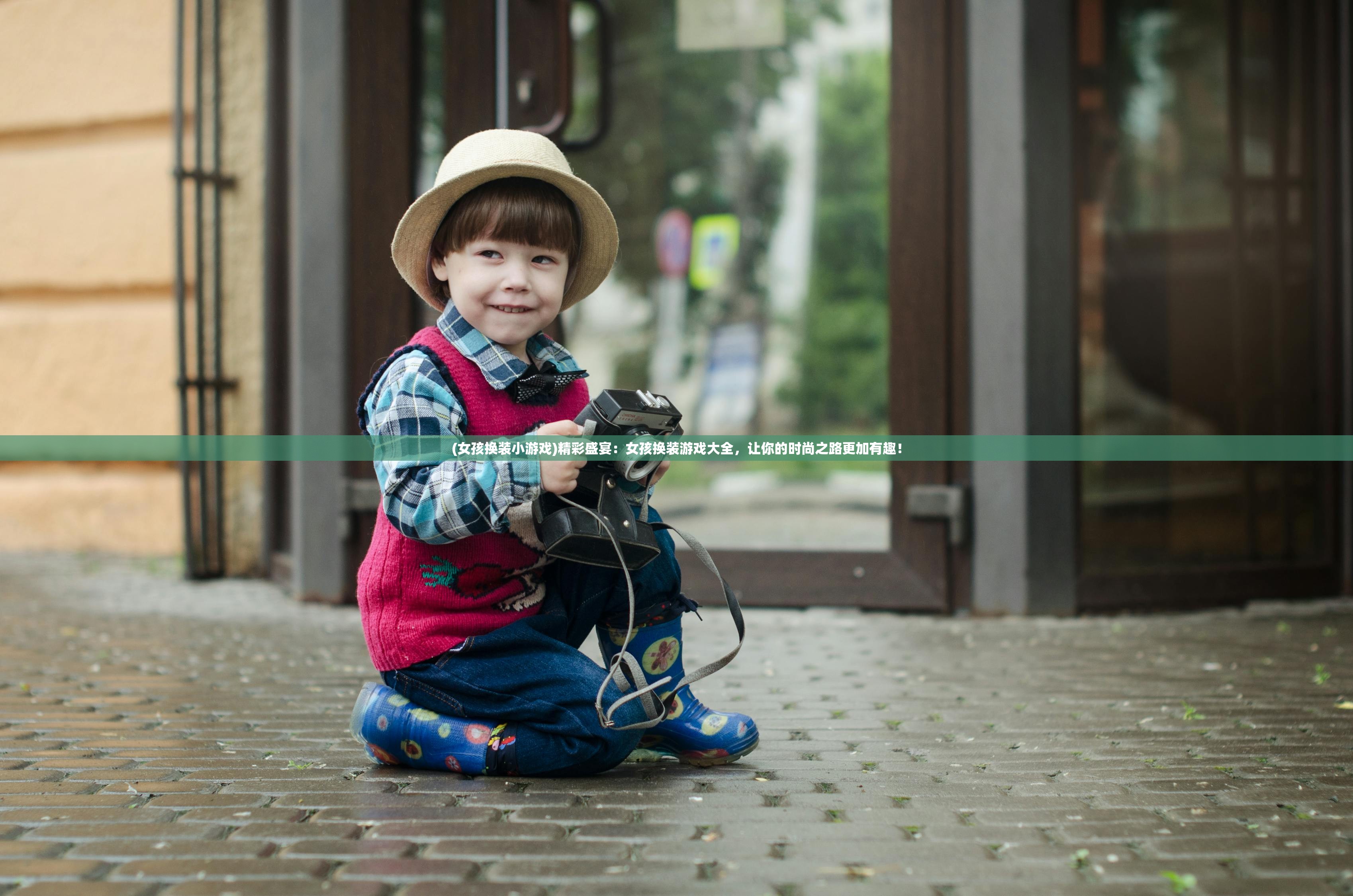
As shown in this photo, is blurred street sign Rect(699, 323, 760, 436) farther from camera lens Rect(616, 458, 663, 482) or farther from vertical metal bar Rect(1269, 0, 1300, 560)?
camera lens Rect(616, 458, 663, 482)

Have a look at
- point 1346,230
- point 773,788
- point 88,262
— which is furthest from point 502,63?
point 88,262

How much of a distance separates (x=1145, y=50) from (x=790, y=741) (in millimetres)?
3715

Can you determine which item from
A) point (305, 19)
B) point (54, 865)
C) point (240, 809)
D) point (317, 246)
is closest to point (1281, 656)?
point (240, 809)

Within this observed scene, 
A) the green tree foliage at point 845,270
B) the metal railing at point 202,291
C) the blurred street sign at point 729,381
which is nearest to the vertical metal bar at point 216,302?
the metal railing at point 202,291

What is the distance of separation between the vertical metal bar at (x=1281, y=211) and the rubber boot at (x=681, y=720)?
143 inches

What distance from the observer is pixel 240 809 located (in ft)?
7.27

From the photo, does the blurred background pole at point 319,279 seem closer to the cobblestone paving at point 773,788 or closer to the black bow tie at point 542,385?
the cobblestone paving at point 773,788

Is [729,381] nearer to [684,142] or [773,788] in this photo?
[684,142]

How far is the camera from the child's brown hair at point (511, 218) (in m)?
2.47

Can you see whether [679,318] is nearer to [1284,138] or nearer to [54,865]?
[1284,138]

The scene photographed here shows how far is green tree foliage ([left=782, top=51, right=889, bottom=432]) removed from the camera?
82.0 ft

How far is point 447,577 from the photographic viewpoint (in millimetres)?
2482

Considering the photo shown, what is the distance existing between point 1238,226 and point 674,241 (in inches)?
503

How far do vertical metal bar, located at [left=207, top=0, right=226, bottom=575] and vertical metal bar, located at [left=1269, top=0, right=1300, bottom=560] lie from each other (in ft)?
15.0
